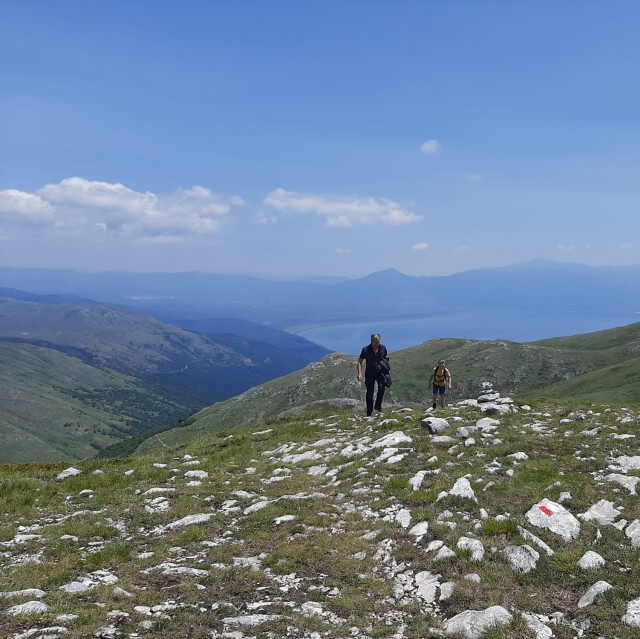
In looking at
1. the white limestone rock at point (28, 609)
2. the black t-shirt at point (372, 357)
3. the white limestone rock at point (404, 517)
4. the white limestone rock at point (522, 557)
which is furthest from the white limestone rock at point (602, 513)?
the black t-shirt at point (372, 357)

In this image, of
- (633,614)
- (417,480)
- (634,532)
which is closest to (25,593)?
(417,480)

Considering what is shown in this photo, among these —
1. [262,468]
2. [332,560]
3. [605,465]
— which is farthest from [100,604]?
[605,465]

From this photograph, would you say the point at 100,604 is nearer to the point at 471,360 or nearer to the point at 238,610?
the point at 238,610

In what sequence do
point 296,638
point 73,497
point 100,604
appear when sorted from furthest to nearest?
point 73,497 → point 100,604 → point 296,638

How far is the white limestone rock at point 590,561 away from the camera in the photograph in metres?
9.11

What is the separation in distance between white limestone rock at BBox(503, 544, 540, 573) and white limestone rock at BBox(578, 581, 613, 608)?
3.56 feet

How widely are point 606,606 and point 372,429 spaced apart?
45.2ft

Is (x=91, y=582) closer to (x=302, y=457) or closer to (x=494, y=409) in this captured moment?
(x=302, y=457)

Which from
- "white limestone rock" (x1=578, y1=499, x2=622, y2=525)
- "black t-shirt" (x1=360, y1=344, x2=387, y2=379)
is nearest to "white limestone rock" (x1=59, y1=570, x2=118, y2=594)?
"white limestone rock" (x1=578, y1=499, x2=622, y2=525)

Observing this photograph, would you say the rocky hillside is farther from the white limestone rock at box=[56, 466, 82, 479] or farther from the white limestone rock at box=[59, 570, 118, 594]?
the white limestone rock at box=[56, 466, 82, 479]

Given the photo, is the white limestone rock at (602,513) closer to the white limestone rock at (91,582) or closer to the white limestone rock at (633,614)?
the white limestone rock at (633,614)

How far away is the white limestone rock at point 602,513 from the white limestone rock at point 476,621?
4.51 m

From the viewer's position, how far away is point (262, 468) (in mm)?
18266

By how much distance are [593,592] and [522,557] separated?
4.63 ft
